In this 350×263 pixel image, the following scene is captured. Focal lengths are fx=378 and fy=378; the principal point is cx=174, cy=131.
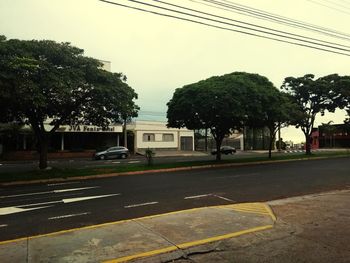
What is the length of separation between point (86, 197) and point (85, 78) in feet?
30.3

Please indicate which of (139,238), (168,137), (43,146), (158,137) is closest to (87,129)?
(158,137)

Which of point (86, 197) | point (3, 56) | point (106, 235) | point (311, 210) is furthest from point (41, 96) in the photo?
point (311, 210)

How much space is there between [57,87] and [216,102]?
1020 cm

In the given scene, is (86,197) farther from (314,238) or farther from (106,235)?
(314,238)

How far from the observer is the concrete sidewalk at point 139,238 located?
20.3 ft

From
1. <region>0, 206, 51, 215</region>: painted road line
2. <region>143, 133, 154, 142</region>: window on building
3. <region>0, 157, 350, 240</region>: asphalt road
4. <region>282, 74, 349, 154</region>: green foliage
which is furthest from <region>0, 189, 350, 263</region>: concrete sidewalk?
<region>143, 133, 154, 142</region>: window on building

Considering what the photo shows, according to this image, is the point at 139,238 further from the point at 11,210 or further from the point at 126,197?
the point at 126,197

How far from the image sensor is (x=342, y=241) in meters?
7.07

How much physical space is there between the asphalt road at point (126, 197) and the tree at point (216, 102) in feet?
21.6

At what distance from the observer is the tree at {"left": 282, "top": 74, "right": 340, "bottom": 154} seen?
117 ft

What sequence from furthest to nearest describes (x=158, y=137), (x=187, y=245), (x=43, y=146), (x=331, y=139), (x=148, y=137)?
(x=331, y=139), (x=158, y=137), (x=148, y=137), (x=43, y=146), (x=187, y=245)

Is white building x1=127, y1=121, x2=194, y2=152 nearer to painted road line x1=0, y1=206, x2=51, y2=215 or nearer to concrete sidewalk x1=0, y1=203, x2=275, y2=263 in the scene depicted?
painted road line x1=0, y1=206, x2=51, y2=215

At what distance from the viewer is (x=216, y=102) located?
24.0m

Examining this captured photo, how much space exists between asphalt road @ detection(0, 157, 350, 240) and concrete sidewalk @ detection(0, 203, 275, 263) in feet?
3.50
